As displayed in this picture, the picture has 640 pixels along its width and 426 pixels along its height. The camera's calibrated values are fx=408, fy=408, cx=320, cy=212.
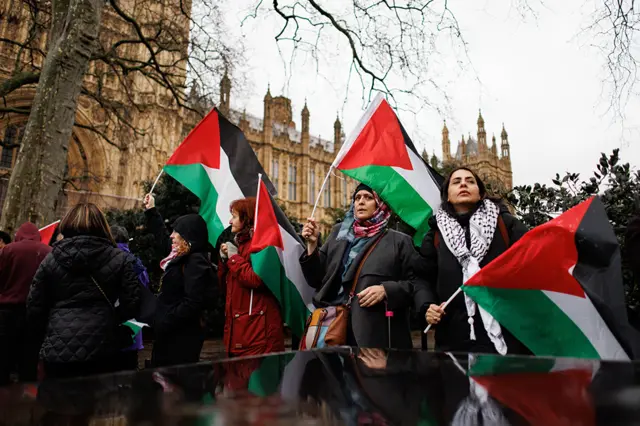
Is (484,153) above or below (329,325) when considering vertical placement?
above

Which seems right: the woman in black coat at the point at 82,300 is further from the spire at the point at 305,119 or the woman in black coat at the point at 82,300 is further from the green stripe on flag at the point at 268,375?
the spire at the point at 305,119

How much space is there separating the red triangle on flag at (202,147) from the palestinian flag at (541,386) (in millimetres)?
3237

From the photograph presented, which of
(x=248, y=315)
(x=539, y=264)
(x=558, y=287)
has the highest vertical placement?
(x=539, y=264)

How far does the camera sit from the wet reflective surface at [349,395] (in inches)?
27.4

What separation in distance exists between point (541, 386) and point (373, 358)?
0.53m

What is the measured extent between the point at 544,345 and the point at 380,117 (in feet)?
6.84

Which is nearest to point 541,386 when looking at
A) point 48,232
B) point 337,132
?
point 48,232

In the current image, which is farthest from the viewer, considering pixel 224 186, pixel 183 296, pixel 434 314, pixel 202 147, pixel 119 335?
pixel 202 147

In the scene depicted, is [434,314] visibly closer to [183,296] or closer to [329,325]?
[329,325]

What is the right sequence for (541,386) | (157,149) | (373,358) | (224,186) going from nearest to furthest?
(541,386) < (373,358) < (224,186) < (157,149)

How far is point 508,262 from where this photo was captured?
2.03 meters

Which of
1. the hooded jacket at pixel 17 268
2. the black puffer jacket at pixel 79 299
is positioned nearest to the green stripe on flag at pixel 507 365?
the black puffer jacket at pixel 79 299

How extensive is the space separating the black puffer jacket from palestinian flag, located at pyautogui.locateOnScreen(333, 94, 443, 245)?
1.69 m

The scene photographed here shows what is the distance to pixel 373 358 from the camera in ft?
4.25
